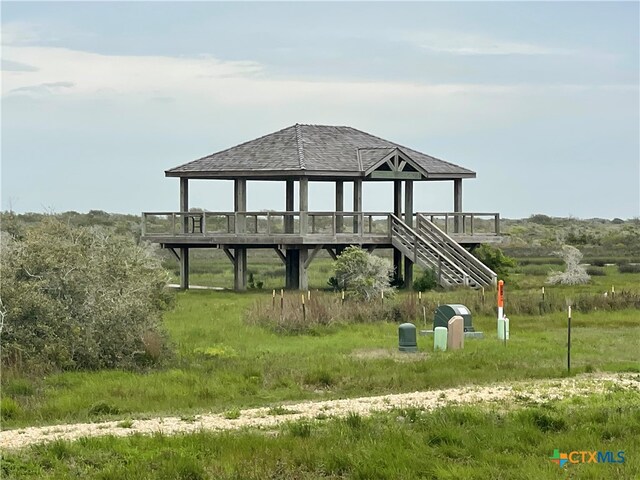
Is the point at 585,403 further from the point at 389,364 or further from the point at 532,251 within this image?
the point at 532,251

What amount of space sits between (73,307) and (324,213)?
678 inches

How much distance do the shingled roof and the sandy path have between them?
19.2 metres

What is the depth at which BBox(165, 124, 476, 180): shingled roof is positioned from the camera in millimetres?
37750

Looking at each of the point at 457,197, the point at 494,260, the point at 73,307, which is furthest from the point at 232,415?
the point at 457,197

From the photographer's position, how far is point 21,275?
21.0 m

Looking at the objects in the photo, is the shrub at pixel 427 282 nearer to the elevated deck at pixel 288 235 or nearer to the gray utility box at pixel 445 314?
the elevated deck at pixel 288 235

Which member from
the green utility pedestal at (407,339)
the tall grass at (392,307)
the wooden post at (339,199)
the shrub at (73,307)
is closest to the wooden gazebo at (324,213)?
the wooden post at (339,199)

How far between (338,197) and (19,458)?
29.1 m

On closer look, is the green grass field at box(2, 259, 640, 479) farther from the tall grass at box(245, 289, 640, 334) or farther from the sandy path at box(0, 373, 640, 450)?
the sandy path at box(0, 373, 640, 450)

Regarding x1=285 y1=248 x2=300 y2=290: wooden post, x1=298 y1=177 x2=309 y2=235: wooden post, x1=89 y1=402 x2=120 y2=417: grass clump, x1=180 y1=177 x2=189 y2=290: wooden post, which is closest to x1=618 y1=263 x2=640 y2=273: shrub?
x1=285 y1=248 x2=300 y2=290: wooden post

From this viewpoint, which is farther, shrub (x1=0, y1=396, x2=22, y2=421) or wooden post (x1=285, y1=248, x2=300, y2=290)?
wooden post (x1=285, y1=248, x2=300, y2=290)

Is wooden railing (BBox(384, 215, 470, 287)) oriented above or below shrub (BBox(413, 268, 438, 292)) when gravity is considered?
above

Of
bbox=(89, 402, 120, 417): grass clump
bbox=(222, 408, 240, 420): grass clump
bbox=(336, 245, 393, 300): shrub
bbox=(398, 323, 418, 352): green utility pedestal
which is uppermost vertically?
bbox=(336, 245, 393, 300): shrub

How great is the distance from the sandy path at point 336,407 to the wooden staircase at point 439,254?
16.6 metres
